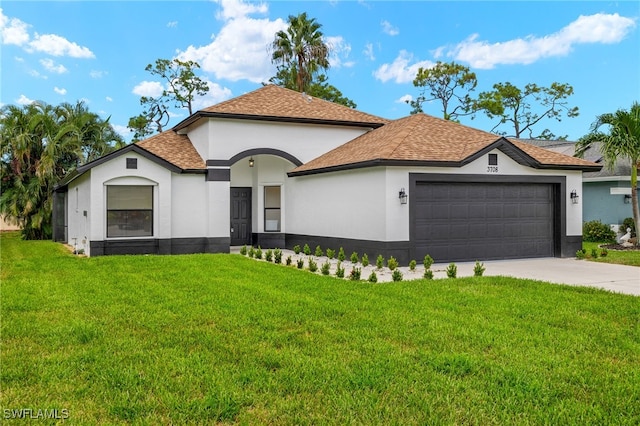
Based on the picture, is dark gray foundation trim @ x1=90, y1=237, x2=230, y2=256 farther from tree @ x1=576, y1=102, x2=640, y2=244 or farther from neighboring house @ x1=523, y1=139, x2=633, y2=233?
neighboring house @ x1=523, y1=139, x2=633, y2=233

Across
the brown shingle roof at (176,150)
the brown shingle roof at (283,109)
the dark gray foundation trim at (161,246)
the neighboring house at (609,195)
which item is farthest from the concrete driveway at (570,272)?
the brown shingle roof at (176,150)

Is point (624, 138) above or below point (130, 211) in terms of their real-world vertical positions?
above

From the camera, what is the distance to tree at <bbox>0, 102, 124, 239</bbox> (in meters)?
23.5

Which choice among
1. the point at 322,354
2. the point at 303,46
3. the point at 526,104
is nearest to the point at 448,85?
the point at 526,104

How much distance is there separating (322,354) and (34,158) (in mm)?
24430

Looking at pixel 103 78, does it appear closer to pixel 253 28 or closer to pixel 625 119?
pixel 253 28

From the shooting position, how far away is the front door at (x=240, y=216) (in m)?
19.5

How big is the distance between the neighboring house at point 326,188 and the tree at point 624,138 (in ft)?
9.10

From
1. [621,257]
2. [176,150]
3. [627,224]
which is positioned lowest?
[621,257]

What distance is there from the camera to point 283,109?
18.4 metres

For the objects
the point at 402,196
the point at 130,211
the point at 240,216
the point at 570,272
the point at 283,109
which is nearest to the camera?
the point at 570,272

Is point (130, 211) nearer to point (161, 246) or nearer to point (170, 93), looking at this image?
point (161, 246)

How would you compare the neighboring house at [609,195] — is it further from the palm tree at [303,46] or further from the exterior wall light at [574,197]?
the palm tree at [303,46]

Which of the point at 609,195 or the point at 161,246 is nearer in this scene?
the point at 161,246
